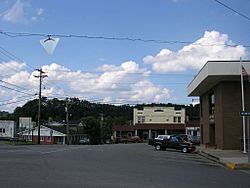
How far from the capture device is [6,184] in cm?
1191

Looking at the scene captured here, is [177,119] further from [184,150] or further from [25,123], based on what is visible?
[184,150]

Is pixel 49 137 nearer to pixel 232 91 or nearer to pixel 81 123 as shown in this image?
pixel 81 123

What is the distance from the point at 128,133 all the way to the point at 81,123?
1936 cm

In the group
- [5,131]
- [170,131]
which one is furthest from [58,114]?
[170,131]

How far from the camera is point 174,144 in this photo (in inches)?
1553

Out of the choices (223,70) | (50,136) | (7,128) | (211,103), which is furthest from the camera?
(7,128)

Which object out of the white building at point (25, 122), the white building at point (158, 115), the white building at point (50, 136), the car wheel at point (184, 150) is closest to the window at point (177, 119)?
the white building at point (158, 115)

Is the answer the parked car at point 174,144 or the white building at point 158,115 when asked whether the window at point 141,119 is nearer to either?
the white building at point 158,115

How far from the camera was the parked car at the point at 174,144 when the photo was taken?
37.9 meters

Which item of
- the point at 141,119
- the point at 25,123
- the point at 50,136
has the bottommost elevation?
the point at 50,136

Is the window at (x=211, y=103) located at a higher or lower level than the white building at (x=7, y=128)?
higher

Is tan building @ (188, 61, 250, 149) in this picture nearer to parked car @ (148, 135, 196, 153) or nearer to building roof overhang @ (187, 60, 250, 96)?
building roof overhang @ (187, 60, 250, 96)

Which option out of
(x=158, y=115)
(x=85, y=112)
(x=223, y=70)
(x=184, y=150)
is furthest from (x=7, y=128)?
(x=223, y=70)

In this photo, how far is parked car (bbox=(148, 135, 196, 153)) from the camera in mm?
37906
